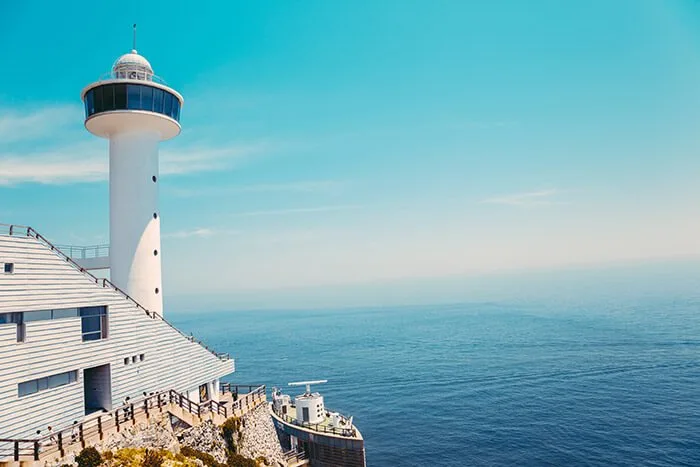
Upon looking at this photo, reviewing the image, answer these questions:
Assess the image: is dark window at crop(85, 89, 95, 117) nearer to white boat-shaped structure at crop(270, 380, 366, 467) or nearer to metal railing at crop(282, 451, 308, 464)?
white boat-shaped structure at crop(270, 380, 366, 467)

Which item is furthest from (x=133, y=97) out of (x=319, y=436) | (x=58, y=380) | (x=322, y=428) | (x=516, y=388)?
(x=516, y=388)

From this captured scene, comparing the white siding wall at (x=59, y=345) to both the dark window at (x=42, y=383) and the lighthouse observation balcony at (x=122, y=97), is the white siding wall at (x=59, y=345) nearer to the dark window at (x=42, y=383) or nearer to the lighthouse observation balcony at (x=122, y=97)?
the dark window at (x=42, y=383)

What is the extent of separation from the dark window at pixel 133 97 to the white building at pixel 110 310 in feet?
0.22

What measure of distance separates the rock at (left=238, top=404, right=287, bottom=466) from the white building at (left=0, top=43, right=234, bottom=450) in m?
4.05

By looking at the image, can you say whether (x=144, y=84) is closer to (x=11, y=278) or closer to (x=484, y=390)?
(x=11, y=278)

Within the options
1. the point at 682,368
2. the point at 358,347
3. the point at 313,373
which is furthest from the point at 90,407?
the point at 358,347

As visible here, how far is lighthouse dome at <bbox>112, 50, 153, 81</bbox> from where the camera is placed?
3231cm

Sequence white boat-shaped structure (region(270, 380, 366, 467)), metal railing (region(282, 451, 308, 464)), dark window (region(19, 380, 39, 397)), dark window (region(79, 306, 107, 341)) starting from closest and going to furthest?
dark window (region(19, 380, 39, 397)) → dark window (region(79, 306, 107, 341)) → white boat-shaped structure (region(270, 380, 366, 467)) → metal railing (region(282, 451, 308, 464))

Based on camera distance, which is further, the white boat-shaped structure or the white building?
the white boat-shaped structure

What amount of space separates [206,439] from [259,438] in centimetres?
707

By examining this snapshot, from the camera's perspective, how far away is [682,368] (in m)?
70.8

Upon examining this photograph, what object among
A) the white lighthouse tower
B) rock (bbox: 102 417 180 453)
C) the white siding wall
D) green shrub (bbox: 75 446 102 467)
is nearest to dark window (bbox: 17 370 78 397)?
the white siding wall

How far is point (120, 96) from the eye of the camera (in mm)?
30797

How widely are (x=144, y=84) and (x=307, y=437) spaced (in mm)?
33505
